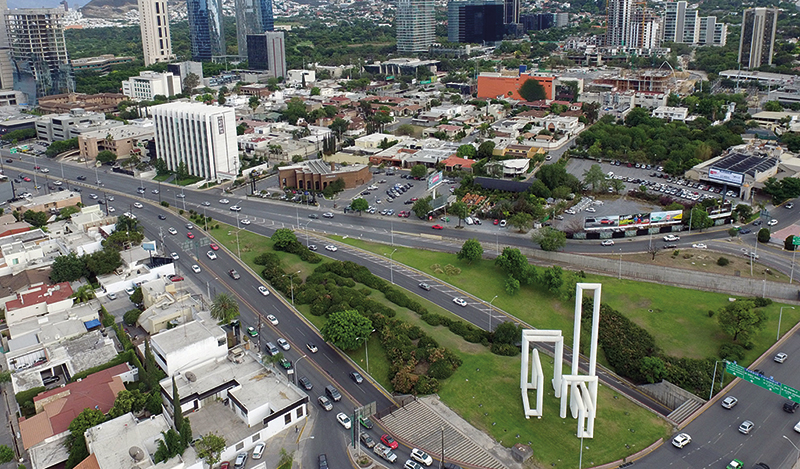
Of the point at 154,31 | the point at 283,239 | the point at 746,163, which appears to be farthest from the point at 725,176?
the point at 154,31

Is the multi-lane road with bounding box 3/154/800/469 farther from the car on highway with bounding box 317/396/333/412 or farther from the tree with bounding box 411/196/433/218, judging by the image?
the tree with bounding box 411/196/433/218

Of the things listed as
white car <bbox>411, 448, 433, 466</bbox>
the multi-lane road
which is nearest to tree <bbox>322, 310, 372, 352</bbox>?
the multi-lane road

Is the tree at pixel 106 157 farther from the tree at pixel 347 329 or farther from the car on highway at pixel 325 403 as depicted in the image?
the car on highway at pixel 325 403

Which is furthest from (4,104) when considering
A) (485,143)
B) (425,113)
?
(485,143)

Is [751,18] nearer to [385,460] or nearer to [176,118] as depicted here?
[176,118]

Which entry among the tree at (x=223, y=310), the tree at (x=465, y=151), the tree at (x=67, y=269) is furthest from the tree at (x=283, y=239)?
the tree at (x=465, y=151)
